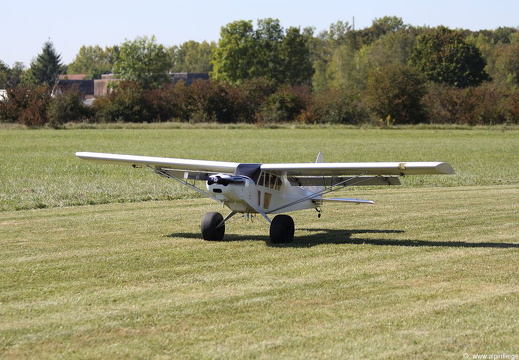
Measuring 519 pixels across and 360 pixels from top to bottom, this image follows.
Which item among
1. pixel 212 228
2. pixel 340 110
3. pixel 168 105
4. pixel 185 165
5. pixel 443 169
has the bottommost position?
pixel 212 228

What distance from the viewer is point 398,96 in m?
78.2

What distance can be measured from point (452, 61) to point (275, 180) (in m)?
102

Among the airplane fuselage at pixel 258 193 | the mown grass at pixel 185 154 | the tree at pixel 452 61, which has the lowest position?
the mown grass at pixel 185 154

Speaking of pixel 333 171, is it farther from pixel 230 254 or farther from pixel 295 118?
pixel 295 118

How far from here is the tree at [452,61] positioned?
11050 centimetres

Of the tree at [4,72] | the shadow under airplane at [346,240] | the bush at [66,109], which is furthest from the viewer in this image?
the tree at [4,72]

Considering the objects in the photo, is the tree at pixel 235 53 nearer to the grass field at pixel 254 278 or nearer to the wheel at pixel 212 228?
the grass field at pixel 254 278

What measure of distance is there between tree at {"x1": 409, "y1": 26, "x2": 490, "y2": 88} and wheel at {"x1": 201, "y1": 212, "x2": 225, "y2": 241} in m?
100

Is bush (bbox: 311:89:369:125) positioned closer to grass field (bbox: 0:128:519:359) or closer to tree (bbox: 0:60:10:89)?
grass field (bbox: 0:128:519:359)

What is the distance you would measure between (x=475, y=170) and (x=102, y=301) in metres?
24.5

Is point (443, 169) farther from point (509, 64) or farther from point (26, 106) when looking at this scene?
point (509, 64)

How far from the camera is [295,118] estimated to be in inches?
3157

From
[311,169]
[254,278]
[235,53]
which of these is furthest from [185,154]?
[235,53]

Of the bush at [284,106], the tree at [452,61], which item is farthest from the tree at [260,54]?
the bush at [284,106]
